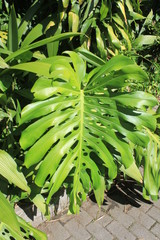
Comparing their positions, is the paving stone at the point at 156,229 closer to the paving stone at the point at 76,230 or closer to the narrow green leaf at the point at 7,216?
the paving stone at the point at 76,230

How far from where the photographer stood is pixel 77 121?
1697 millimetres

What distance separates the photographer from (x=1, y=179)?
1.91 meters

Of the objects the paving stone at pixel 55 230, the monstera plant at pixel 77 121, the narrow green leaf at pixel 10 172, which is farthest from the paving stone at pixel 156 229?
the narrow green leaf at pixel 10 172

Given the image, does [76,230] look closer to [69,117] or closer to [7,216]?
[7,216]

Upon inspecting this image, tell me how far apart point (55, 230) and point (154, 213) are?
0.96 m

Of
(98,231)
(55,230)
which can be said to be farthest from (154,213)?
(55,230)

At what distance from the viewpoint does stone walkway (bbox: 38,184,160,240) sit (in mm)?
2305

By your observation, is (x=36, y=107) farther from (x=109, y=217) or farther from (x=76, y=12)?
(x=109, y=217)

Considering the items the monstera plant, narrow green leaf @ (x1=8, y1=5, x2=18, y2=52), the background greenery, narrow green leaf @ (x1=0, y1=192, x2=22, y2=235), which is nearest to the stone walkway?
the background greenery

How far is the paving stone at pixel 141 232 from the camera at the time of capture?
2.31 meters

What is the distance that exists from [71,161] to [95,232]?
103cm

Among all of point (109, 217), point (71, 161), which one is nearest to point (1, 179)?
point (71, 161)

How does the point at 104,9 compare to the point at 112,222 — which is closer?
the point at 104,9

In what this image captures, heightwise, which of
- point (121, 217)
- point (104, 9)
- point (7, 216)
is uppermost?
point (104, 9)
